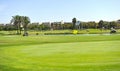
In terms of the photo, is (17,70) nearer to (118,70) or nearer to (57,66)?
(57,66)

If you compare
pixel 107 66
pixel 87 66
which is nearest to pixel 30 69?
pixel 87 66

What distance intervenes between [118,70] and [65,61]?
4446mm

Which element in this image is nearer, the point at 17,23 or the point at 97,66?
the point at 97,66

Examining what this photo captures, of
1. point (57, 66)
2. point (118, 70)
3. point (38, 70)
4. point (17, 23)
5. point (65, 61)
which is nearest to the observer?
point (118, 70)

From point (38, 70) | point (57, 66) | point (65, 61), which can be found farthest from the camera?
point (65, 61)

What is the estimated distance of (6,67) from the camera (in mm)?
15516

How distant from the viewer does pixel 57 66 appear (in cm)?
1540

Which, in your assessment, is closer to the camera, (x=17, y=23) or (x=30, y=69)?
(x=30, y=69)

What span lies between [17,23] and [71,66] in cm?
17150

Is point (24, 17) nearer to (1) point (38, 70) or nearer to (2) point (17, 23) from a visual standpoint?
(2) point (17, 23)

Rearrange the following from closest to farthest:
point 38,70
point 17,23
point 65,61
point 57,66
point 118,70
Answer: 1. point 118,70
2. point 38,70
3. point 57,66
4. point 65,61
5. point 17,23

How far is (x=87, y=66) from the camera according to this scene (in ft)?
48.8

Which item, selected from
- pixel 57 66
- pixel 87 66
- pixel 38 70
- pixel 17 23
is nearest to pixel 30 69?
pixel 38 70

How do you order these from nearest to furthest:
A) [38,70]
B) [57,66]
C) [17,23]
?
[38,70]
[57,66]
[17,23]
